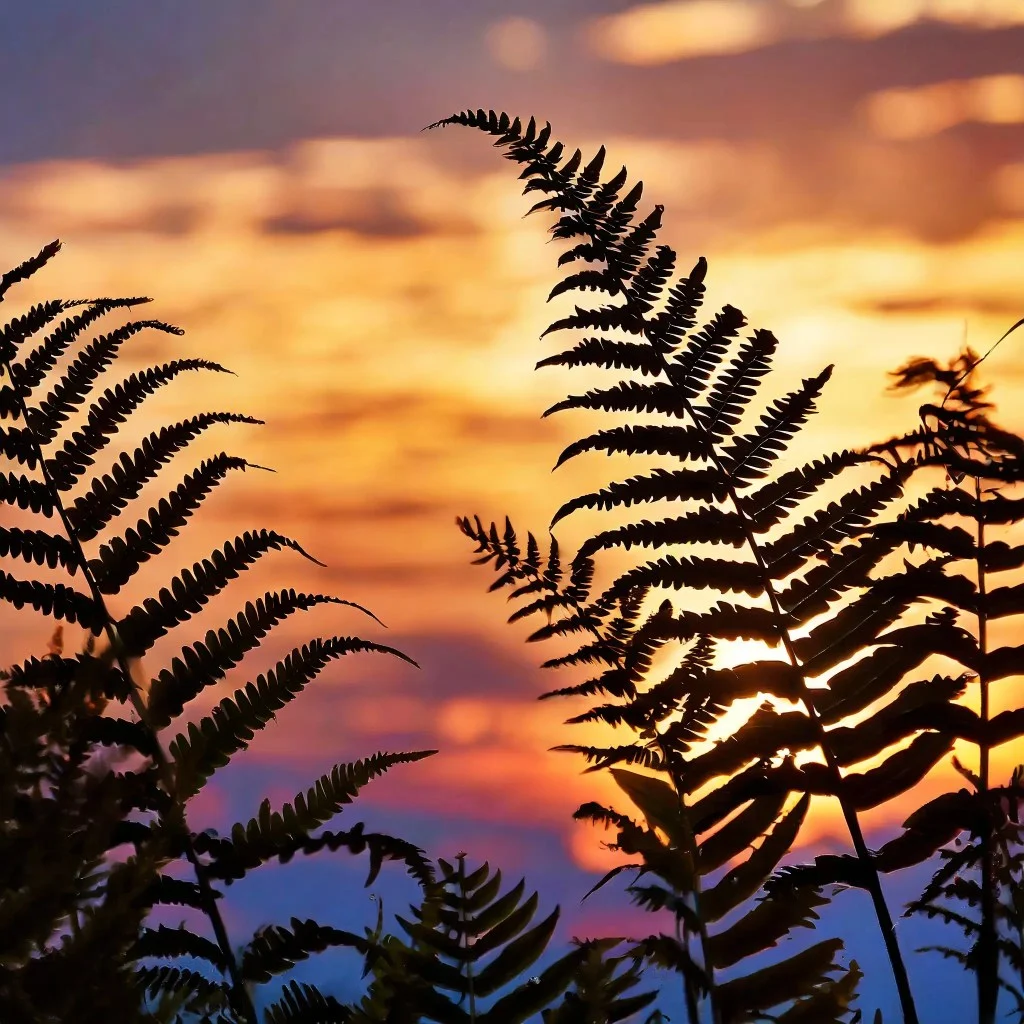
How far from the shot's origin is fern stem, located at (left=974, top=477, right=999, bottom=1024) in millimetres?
2035

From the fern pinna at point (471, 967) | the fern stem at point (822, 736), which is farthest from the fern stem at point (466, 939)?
the fern stem at point (822, 736)

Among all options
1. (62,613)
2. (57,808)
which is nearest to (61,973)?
(57,808)

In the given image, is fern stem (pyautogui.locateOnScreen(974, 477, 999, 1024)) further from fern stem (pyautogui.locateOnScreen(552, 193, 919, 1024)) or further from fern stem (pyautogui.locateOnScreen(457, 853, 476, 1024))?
fern stem (pyautogui.locateOnScreen(457, 853, 476, 1024))

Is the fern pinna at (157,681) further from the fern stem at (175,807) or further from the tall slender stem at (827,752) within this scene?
the tall slender stem at (827,752)

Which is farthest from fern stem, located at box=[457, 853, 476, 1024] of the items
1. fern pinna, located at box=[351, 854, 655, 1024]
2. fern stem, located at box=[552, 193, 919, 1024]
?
fern stem, located at box=[552, 193, 919, 1024]

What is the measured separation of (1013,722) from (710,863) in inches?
28.3

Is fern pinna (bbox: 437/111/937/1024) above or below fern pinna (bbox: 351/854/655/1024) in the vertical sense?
above

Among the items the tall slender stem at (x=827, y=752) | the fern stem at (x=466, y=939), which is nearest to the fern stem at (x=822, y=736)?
the tall slender stem at (x=827, y=752)

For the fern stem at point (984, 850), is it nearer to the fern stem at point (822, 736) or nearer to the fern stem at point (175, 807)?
the fern stem at point (822, 736)

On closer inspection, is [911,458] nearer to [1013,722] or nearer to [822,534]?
[822,534]

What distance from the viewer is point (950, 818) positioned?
2283 mm

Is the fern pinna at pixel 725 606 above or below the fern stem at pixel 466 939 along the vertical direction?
above

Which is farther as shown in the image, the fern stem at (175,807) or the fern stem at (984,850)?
the fern stem at (984,850)

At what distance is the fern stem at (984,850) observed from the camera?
6.68 ft
